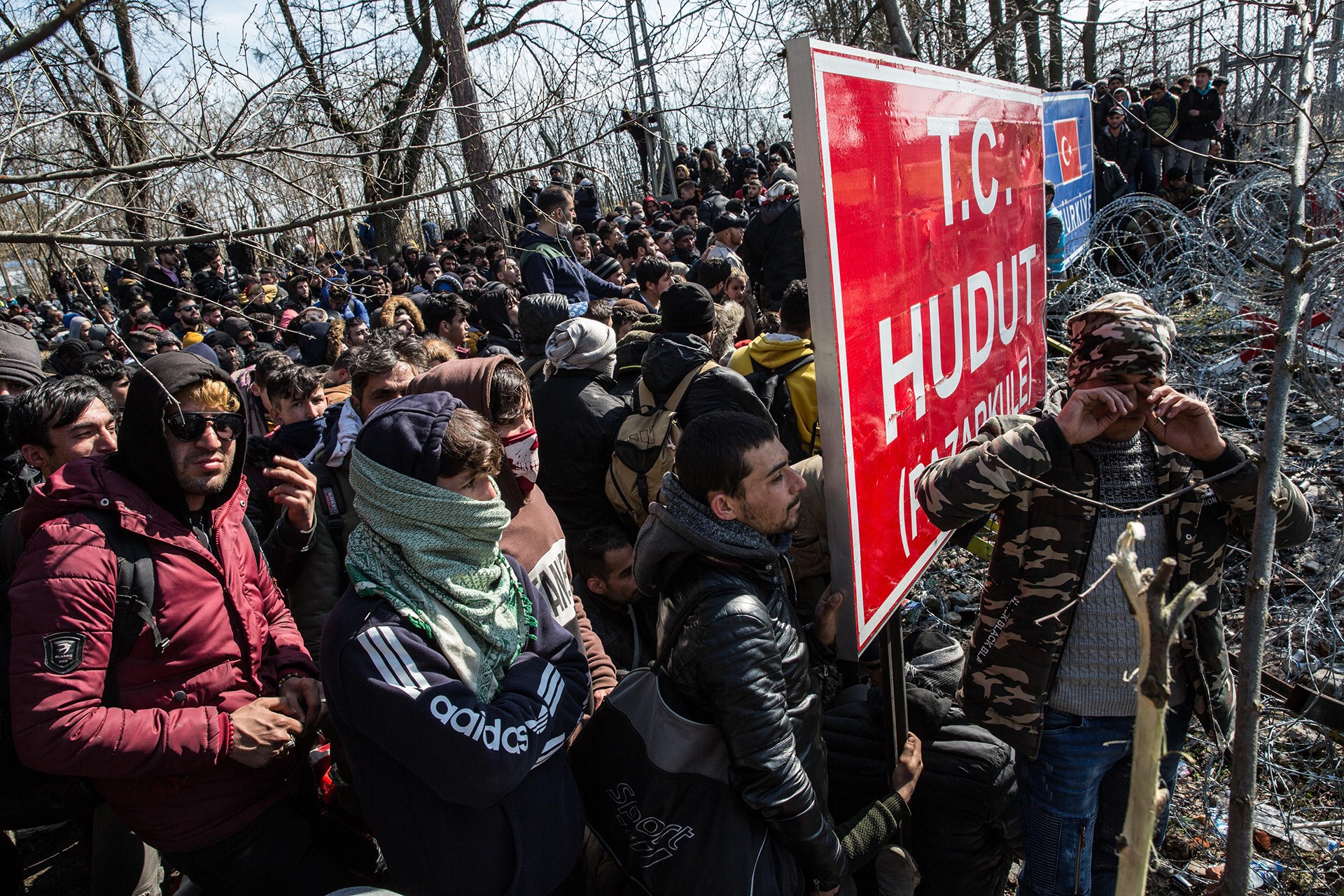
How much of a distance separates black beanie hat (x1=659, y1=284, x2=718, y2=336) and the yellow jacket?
0.30 meters

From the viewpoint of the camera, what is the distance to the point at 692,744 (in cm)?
183

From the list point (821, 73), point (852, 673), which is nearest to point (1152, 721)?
point (821, 73)

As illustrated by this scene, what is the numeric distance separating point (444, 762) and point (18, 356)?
10.2 feet

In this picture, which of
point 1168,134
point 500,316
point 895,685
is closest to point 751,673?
point 895,685

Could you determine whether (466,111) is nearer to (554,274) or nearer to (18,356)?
(18,356)

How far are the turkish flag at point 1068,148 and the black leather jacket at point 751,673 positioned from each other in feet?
Answer: 22.2

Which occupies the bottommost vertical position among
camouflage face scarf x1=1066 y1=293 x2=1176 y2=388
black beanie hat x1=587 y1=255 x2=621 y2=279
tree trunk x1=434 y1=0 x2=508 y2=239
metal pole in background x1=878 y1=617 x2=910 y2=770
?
metal pole in background x1=878 y1=617 x2=910 y2=770

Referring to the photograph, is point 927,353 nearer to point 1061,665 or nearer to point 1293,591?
point 1061,665

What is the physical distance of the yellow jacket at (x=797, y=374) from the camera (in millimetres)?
3707

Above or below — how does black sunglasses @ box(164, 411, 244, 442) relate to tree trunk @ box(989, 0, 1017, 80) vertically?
below

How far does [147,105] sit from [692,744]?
2327 millimetres

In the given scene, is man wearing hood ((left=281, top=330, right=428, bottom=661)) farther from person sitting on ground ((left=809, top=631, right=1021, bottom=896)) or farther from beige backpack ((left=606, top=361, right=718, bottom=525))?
person sitting on ground ((left=809, top=631, right=1021, bottom=896))

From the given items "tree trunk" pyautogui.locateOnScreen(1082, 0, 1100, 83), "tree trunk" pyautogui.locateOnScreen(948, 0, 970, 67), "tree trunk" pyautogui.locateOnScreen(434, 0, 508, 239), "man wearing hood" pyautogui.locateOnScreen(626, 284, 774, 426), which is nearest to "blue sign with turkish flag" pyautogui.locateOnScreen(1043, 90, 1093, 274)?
"tree trunk" pyautogui.locateOnScreen(948, 0, 970, 67)

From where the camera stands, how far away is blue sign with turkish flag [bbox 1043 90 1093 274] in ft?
23.3
